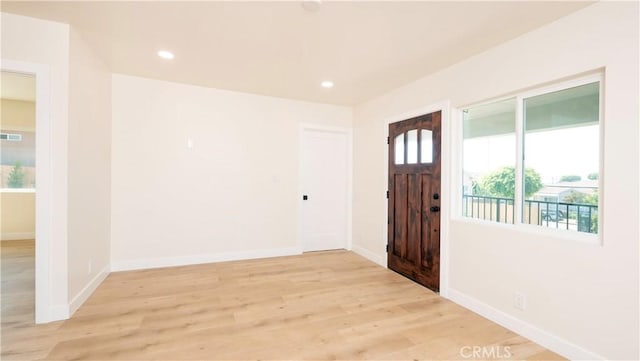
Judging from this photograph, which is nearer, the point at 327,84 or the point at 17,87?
the point at 327,84

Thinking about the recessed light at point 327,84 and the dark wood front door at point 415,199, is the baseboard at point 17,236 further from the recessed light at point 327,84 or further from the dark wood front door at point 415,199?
the dark wood front door at point 415,199

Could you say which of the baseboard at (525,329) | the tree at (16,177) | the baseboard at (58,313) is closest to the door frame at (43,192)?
the baseboard at (58,313)

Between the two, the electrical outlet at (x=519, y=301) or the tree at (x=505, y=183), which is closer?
the electrical outlet at (x=519, y=301)

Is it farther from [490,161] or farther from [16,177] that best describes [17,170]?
[490,161]

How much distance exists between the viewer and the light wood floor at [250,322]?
81.7 inches

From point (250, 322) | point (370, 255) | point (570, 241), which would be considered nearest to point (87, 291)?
point (250, 322)

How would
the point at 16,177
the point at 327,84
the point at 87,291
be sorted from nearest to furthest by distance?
the point at 87,291, the point at 327,84, the point at 16,177

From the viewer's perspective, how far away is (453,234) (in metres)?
3.08

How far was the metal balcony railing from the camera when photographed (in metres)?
2.15

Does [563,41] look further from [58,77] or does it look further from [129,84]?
[129,84]

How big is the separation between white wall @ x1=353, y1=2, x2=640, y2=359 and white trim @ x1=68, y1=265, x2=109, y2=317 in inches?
150

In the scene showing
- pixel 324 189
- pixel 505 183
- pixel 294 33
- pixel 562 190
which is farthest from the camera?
pixel 324 189

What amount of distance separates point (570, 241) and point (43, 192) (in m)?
4.31

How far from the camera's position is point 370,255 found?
14.9 feet
